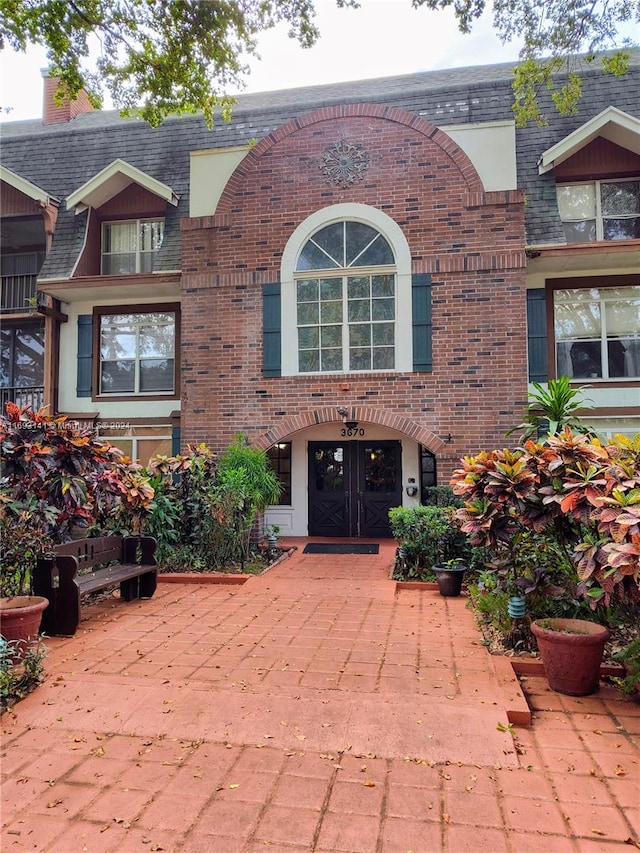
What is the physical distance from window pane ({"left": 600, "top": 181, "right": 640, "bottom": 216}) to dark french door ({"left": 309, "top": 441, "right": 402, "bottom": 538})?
5715 mm

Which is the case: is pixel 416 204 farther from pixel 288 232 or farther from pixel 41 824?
pixel 41 824

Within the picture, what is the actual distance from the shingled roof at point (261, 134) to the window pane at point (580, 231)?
0.56 meters

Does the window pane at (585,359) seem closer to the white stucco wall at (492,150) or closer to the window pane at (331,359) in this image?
the white stucco wall at (492,150)

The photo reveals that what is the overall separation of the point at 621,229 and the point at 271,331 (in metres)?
6.48

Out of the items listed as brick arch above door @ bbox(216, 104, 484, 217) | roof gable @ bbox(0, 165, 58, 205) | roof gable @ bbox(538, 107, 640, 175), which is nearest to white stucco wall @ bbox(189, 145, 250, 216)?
brick arch above door @ bbox(216, 104, 484, 217)

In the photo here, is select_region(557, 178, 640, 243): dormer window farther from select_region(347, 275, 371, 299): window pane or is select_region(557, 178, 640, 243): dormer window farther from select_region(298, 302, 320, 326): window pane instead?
select_region(298, 302, 320, 326): window pane

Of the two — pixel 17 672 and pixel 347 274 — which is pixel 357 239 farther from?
pixel 17 672

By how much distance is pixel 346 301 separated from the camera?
374 inches

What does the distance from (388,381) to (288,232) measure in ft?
10.5

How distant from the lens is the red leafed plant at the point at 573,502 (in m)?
3.49

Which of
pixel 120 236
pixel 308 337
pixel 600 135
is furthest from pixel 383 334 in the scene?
pixel 120 236

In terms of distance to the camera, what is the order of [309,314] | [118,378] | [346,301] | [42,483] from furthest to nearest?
[118,378], [309,314], [346,301], [42,483]

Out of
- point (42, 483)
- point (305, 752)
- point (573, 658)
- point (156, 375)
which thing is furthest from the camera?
point (156, 375)

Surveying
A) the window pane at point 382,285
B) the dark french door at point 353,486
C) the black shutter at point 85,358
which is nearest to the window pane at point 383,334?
the window pane at point 382,285
